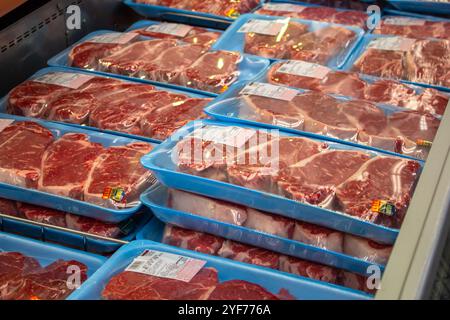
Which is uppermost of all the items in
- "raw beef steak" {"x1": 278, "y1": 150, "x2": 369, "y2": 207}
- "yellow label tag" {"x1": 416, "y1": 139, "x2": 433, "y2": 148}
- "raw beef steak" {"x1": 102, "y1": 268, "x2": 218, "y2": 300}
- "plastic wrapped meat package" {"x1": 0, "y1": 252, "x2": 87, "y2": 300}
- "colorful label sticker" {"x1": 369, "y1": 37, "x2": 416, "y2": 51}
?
"colorful label sticker" {"x1": 369, "y1": 37, "x2": 416, "y2": 51}

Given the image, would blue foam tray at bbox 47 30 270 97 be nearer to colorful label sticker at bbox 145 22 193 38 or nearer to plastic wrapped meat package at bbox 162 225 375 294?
colorful label sticker at bbox 145 22 193 38

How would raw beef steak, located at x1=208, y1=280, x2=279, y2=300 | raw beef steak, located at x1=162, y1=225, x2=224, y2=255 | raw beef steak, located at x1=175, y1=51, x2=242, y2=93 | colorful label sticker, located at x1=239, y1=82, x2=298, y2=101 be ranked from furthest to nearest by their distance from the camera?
raw beef steak, located at x1=175, y1=51, x2=242, y2=93
colorful label sticker, located at x1=239, y1=82, x2=298, y2=101
raw beef steak, located at x1=162, y1=225, x2=224, y2=255
raw beef steak, located at x1=208, y1=280, x2=279, y2=300

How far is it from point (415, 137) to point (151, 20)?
197 cm

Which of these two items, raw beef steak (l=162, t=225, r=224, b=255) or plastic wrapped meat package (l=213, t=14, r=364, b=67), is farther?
plastic wrapped meat package (l=213, t=14, r=364, b=67)

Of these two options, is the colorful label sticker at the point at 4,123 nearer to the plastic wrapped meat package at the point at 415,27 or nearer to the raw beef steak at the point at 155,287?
the raw beef steak at the point at 155,287

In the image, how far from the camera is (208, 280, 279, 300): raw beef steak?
1.92 m

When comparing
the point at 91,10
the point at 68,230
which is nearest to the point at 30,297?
the point at 68,230

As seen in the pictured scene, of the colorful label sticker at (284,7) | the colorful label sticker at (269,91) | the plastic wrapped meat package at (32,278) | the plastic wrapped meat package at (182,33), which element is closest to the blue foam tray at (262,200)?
the plastic wrapped meat package at (32,278)

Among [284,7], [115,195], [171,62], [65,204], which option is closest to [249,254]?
[115,195]

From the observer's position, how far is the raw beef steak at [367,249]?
2.09 metres

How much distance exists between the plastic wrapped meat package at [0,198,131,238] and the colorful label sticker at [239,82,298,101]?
0.78m

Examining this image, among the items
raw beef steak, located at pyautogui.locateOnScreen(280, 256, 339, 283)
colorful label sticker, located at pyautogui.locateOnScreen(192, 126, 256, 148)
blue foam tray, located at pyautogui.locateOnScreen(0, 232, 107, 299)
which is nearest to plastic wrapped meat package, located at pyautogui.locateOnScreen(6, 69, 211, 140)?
colorful label sticker, located at pyautogui.locateOnScreen(192, 126, 256, 148)
